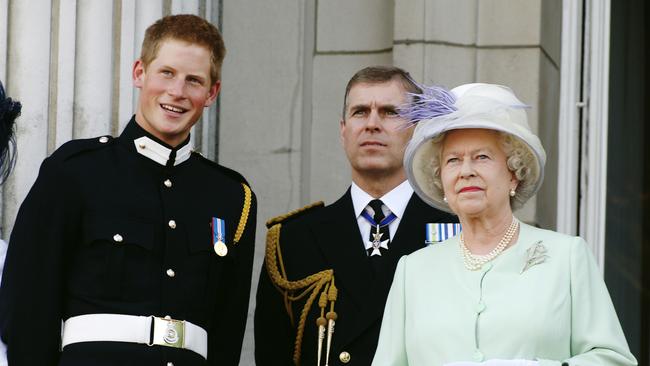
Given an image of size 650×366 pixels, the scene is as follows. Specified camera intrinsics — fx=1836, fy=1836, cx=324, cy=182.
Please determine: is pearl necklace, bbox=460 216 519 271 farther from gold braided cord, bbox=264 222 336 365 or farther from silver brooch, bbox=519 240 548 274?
gold braided cord, bbox=264 222 336 365

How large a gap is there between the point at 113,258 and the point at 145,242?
0.12 m

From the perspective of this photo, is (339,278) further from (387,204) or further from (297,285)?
(387,204)

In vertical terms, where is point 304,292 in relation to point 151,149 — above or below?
below

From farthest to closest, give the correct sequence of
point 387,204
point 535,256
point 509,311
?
point 387,204 → point 535,256 → point 509,311

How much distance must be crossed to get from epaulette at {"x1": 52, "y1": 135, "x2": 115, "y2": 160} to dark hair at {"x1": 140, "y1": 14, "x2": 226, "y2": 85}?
0.29 m

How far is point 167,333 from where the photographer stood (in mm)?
5828

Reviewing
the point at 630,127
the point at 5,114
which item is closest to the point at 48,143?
the point at 5,114

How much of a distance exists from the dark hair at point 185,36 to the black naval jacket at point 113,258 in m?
0.27

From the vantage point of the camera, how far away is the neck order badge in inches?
238

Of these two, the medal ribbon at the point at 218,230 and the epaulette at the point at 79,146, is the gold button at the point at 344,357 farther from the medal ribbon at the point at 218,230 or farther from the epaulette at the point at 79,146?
the epaulette at the point at 79,146

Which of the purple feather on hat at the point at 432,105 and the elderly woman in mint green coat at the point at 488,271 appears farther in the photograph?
the purple feather on hat at the point at 432,105

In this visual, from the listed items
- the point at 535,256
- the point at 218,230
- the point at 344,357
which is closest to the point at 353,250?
Answer: the point at 344,357

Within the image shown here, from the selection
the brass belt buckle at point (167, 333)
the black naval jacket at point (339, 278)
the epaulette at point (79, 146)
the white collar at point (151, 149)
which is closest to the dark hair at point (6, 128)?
the epaulette at point (79, 146)

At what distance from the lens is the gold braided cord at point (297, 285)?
20.8ft
